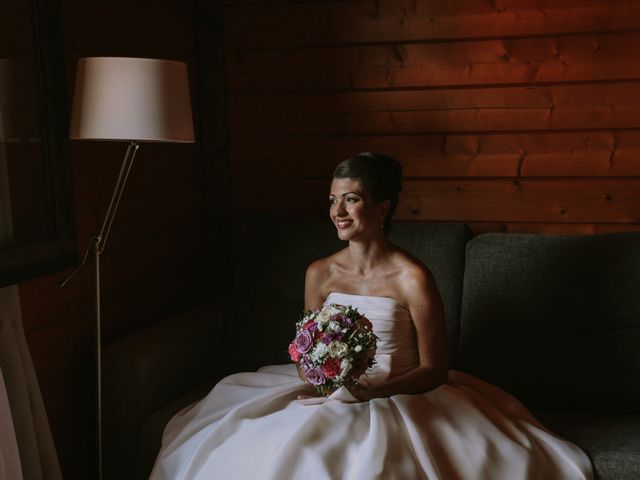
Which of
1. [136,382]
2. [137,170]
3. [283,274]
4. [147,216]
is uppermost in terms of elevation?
[137,170]

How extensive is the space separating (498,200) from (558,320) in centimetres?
60

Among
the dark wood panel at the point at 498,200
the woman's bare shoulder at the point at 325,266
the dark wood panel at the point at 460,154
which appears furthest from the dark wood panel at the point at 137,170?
the woman's bare shoulder at the point at 325,266

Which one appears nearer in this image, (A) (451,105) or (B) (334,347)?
(B) (334,347)

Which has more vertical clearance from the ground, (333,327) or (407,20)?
(407,20)

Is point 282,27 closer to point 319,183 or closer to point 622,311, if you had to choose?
point 319,183

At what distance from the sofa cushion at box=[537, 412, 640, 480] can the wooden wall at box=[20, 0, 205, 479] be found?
1.55 m

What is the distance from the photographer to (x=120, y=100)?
234cm

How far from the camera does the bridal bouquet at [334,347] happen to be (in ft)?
7.24

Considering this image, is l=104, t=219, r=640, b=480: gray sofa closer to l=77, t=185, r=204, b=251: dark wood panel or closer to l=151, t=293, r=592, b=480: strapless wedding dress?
l=151, t=293, r=592, b=480: strapless wedding dress

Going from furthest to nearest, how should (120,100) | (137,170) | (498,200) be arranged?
(498,200), (137,170), (120,100)

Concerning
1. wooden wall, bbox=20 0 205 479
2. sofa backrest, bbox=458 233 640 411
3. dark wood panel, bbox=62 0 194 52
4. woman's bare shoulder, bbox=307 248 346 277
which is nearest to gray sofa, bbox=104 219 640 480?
sofa backrest, bbox=458 233 640 411

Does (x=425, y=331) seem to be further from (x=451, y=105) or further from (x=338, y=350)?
(x=451, y=105)

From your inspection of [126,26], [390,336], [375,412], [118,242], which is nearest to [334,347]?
[375,412]

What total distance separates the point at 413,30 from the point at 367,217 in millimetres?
1040
